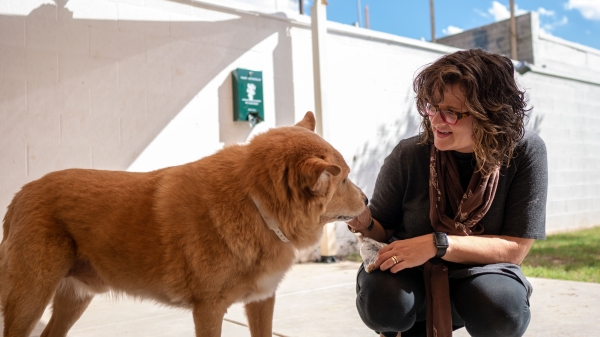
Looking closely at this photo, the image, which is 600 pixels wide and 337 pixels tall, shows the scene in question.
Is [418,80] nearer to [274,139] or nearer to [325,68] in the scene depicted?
[274,139]

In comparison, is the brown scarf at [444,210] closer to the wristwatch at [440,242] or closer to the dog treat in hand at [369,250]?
the wristwatch at [440,242]

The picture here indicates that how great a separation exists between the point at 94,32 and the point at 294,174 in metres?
3.57

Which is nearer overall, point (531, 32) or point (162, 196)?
point (162, 196)

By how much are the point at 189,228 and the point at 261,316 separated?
1.90ft

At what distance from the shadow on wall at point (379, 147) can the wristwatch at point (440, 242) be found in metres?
4.42

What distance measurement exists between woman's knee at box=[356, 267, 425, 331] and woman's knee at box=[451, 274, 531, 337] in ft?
0.65

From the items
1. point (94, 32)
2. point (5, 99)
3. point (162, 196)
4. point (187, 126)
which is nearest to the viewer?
point (162, 196)

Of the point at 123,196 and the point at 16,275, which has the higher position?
the point at 123,196

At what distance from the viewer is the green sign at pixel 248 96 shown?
570 cm

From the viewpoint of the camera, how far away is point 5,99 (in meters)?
4.33

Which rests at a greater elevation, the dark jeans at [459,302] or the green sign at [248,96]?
the green sign at [248,96]

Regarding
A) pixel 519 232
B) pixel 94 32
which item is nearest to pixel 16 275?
pixel 519 232

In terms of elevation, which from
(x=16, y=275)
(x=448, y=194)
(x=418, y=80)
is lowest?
(x=16, y=275)

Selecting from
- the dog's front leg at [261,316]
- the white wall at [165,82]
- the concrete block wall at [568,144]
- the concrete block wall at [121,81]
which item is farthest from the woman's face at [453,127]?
the concrete block wall at [568,144]
